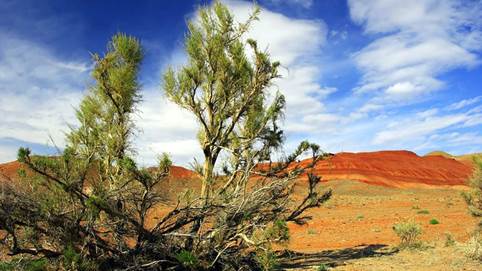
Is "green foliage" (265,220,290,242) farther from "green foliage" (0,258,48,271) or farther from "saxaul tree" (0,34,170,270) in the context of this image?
"green foliage" (0,258,48,271)

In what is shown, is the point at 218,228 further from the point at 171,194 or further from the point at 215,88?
the point at 215,88

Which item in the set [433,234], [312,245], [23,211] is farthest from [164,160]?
Result: [433,234]

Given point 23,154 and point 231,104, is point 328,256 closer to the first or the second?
point 231,104

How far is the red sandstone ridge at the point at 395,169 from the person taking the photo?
248 feet

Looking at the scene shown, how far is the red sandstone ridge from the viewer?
248 ft

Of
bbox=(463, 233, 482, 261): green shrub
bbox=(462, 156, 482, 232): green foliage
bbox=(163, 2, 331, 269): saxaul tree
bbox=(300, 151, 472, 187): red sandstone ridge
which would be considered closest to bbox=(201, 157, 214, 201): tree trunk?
bbox=(163, 2, 331, 269): saxaul tree

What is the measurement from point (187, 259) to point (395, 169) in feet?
273

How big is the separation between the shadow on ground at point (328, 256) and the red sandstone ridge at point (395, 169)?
52910mm

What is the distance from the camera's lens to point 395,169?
85812 mm

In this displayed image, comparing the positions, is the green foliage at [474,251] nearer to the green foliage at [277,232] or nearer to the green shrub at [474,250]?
the green shrub at [474,250]

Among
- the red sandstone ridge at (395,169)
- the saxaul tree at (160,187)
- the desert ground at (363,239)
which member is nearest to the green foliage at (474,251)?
the desert ground at (363,239)

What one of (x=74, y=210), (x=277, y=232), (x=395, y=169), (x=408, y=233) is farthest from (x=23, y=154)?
(x=395, y=169)

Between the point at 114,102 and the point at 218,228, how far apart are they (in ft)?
17.2

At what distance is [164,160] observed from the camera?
8.12m
